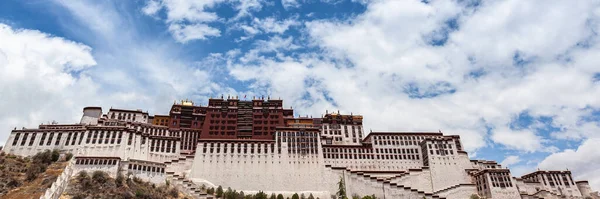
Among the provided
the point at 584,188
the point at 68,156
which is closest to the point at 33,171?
the point at 68,156

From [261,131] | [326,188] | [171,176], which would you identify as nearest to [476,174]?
[326,188]

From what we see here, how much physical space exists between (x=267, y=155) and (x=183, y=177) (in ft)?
56.8

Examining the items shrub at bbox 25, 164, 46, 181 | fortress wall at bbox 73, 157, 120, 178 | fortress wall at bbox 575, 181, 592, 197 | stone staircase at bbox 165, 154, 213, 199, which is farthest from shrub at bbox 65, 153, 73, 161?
fortress wall at bbox 575, 181, 592, 197

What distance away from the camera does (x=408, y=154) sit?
103 m

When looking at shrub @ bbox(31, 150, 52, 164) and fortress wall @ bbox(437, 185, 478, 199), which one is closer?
shrub @ bbox(31, 150, 52, 164)

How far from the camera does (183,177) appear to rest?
82312 mm

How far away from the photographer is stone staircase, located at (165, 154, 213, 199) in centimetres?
7944

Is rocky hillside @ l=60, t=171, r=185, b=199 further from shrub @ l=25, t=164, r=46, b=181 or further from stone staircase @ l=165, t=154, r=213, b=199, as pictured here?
shrub @ l=25, t=164, r=46, b=181

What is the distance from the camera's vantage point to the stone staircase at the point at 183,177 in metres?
79.4

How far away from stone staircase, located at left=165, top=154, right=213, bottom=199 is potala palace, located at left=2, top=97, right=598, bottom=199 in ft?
0.60

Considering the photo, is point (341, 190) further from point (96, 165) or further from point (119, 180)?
point (96, 165)

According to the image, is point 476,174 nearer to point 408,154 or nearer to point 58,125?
point 408,154

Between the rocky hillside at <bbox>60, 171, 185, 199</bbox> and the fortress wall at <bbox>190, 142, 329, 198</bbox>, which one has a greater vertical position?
the fortress wall at <bbox>190, 142, 329, 198</bbox>

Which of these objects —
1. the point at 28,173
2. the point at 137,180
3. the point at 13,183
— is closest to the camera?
the point at 13,183
